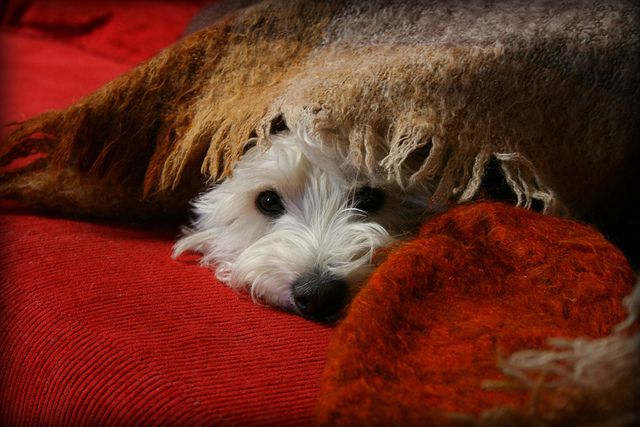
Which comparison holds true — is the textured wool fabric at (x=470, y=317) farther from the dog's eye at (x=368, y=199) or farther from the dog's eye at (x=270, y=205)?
the dog's eye at (x=270, y=205)

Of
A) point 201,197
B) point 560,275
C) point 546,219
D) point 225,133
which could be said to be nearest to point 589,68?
point 546,219

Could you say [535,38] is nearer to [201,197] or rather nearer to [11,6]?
[201,197]

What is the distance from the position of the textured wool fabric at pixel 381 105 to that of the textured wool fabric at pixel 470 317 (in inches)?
4.3

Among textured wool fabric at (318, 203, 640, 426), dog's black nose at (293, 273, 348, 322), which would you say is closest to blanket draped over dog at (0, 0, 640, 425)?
textured wool fabric at (318, 203, 640, 426)

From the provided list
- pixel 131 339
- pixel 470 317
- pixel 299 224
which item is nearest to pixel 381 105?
pixel 299 224

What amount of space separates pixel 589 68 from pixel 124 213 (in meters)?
0.86

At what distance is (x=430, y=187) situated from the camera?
3.54 feet

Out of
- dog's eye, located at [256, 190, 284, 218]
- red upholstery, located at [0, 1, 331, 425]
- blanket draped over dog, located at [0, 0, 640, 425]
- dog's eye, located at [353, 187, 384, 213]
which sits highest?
blanket draped over dog, located at [0, 0, 640, 425]

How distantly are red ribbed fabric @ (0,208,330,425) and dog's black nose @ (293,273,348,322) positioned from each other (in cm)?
2

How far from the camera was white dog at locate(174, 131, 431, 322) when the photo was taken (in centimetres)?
96

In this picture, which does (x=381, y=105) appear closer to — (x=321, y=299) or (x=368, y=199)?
(x=368, y=199)

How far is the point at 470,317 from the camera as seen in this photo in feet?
2.52

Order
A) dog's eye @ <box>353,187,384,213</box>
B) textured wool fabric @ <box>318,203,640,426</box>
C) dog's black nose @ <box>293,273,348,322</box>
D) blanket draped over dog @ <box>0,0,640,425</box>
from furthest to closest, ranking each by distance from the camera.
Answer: dog's eye @ <box>353,187,384,213</box>, dog's black nose @ <box>293,273,348,322</box>, blanket draped over dog @ <box>0,0,640,425</box>, textured wool fabric @ <box>318,203,640,426</box>

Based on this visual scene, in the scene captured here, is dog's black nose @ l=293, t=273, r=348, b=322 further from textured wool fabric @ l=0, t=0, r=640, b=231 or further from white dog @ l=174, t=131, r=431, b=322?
textured wool fabric @ l=0, t=0, r=640, b=231
